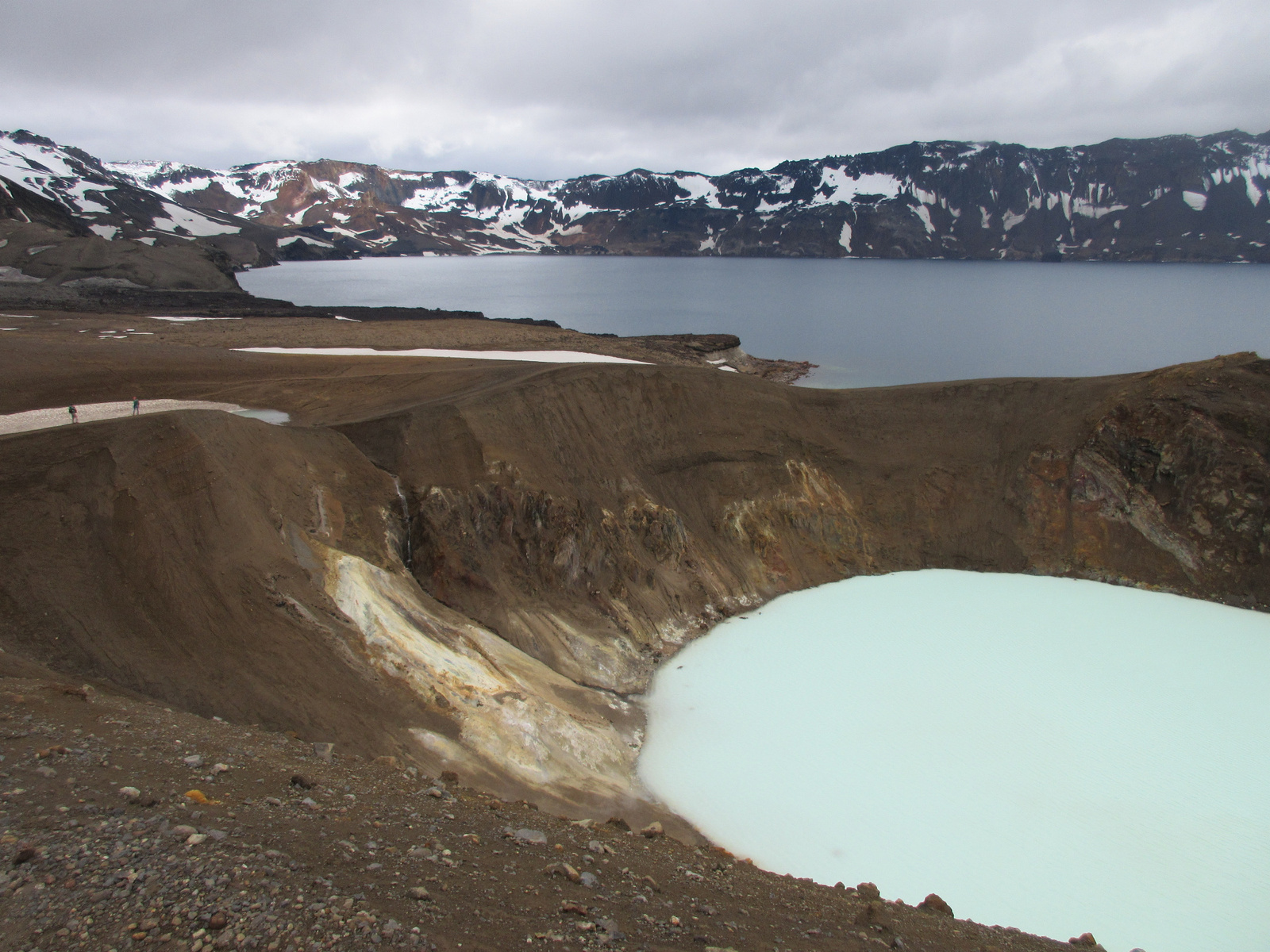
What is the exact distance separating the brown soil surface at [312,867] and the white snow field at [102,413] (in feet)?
44.7

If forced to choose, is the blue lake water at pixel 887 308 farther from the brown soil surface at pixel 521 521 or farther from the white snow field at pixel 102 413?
the white snow field at pixel 102 413

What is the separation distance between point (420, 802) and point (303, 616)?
6.33 meters

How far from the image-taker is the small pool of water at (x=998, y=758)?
13289 millimetres

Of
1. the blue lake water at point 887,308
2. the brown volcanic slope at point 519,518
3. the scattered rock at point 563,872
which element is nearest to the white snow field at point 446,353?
the brown volcanic slope at point 519,518

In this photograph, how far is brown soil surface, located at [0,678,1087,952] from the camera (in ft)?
19.3

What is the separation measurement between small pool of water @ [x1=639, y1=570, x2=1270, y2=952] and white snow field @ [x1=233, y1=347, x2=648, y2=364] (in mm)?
20216

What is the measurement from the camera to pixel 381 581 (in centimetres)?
1689

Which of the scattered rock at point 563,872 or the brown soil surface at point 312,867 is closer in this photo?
the brown soil surface at point 312,867

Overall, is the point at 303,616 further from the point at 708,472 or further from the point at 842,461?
the point at 842,461

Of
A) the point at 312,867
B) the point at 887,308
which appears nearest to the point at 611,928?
the point at 312,867

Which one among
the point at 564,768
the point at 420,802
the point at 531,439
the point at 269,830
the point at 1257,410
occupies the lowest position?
the point at 564,768

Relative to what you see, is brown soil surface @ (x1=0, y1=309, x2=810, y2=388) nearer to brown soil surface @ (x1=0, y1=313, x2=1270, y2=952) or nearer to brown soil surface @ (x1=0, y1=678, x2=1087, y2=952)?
brown soil surface @ (x1=0, y1=313, x2=1270, y2=952)

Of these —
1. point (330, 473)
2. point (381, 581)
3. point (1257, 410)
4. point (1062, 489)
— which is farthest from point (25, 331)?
point (1257, 410)

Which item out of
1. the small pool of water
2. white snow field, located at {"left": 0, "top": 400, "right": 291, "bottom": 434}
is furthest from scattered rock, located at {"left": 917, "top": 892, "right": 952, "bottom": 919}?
white snow field, located at {"left": 0, "top": 400, "right": 291, "bottom": 434}
